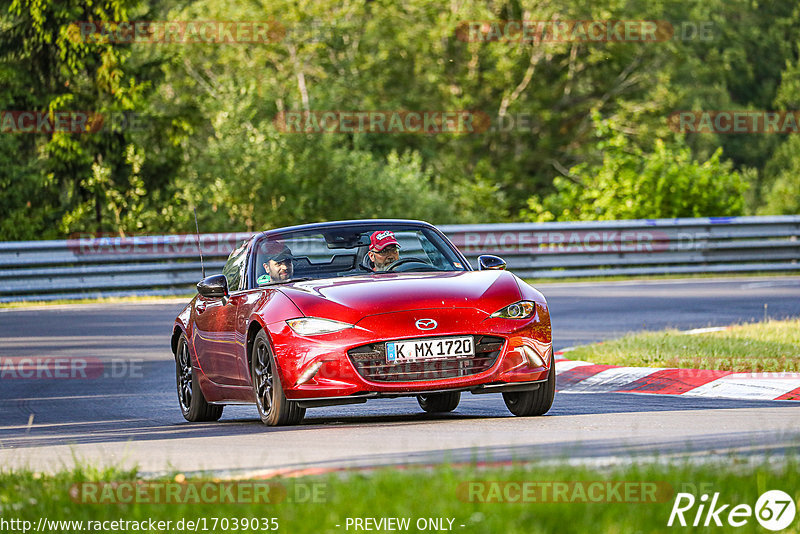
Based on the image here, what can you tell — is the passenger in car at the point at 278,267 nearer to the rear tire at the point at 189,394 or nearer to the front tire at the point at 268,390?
the front tire at the point at 268,390

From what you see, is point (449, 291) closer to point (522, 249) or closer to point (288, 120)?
point (522, 249)

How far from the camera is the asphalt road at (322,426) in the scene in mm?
7004

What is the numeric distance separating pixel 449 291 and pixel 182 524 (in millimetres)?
4241

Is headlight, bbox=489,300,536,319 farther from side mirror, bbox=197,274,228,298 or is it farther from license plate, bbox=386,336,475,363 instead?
side mirror, bbox=197,274,228,298

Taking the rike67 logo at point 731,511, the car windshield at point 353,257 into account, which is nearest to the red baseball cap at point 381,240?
the car windshield at point 353,257

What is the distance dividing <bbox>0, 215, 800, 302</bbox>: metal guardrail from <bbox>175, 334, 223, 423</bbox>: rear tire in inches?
490

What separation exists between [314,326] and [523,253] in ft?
56.9

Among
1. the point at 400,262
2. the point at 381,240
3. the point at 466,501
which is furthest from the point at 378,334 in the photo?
the point at 466,501

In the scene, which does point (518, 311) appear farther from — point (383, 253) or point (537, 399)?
point (383, 253)

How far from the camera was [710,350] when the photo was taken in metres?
13.0

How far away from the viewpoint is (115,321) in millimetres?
19672

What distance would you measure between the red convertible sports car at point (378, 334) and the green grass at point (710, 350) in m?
2.86

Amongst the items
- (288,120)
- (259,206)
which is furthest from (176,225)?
(288,120)

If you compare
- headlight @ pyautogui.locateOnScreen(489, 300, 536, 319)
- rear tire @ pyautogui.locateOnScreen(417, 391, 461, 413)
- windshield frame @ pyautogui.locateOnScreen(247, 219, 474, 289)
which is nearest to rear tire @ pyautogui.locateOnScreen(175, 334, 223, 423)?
windshield frame @ pyautogui.locateOnScreen(247, 219, 474, 289)
